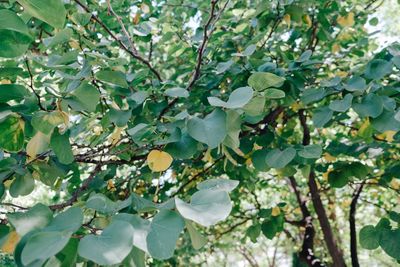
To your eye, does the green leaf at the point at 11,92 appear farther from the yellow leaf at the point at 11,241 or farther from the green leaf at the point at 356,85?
the green leaf at the point at 356,85

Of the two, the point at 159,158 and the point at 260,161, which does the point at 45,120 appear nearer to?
the point at 159,158

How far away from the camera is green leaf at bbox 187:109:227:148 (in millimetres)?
755

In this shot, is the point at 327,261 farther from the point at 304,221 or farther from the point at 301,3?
the point at 301,3

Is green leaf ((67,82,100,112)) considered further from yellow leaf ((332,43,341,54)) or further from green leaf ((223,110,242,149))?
yellow leaf ((332,43,341,54))

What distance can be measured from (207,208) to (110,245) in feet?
0.48

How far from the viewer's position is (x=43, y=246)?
0.49 metres

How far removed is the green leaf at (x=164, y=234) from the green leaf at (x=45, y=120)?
33 cm

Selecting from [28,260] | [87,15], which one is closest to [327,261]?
[87,15]

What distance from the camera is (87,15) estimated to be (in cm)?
135

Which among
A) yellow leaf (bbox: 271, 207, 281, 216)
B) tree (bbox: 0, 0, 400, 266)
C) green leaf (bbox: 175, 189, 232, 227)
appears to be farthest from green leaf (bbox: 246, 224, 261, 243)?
green leaf (bbox: 175, 189, 232, 227)

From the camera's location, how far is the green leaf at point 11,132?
0.83 m

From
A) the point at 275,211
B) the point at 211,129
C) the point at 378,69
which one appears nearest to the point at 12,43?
the point at 211,129

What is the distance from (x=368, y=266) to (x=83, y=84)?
7886mm

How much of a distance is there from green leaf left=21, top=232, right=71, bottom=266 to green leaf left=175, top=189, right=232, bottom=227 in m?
0.16
